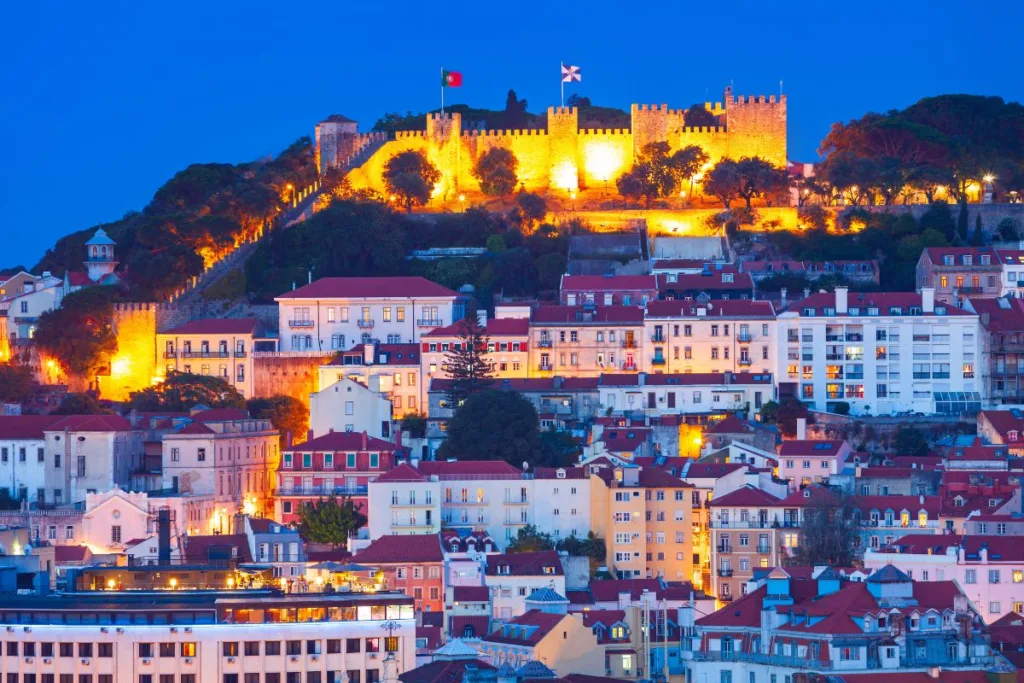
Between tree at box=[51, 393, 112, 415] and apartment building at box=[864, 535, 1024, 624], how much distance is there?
84.1 feet

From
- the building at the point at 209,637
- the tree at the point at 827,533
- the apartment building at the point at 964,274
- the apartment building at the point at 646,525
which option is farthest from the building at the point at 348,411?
the building at the point at 209,637

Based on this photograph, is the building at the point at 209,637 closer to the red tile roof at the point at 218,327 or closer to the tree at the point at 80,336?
the red tile roof at the point at 218,327

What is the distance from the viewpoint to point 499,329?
79.9 m

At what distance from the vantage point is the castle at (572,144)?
9844cm

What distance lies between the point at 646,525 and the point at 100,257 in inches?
1162

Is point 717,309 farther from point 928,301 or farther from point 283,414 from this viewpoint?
point 283,414

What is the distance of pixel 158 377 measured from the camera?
3253 inches

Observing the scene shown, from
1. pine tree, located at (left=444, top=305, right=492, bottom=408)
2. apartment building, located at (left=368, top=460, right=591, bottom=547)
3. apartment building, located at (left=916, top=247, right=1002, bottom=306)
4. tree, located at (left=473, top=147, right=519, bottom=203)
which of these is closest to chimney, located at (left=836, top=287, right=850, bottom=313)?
apartment building, located at (left=916, top=247, right=1002, bottom=306)

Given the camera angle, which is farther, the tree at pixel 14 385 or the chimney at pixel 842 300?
the tree at pixel 14 385

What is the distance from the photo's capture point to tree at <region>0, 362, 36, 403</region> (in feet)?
267

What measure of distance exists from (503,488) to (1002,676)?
2354cm

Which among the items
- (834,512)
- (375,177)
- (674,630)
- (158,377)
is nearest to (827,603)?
(674,630)

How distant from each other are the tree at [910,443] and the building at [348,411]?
13.5 metres

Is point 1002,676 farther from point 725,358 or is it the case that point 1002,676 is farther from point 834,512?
point 725,358
